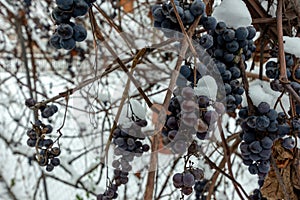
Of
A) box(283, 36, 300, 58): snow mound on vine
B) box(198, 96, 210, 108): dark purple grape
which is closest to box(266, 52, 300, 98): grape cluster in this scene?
box(283, 36, 300, 58): snow mound on vine

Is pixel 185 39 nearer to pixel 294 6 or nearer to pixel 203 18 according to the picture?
pixel 203 18

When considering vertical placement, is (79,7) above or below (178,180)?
above

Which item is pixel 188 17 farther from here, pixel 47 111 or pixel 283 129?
pixel 47 111

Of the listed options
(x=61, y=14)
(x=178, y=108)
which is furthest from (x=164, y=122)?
(x=61, y=14)

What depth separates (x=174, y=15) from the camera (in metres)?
0.38

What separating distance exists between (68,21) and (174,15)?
0.30ft

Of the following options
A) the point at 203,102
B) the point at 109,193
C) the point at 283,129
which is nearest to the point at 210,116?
the point at 203,102

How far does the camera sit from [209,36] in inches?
15.9

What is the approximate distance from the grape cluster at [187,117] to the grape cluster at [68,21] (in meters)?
0.10

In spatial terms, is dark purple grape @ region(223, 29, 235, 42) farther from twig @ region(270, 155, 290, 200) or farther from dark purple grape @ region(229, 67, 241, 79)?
twig @ region(270, 155, 290, 200)

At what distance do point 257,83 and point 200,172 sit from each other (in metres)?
0.18

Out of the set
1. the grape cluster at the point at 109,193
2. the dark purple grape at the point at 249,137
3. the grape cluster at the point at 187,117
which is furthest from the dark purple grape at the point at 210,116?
the grape cluster at the point at 109,193

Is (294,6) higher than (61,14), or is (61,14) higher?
(294,6)

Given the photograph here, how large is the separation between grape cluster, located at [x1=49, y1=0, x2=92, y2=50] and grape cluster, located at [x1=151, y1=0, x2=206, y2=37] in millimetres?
66
